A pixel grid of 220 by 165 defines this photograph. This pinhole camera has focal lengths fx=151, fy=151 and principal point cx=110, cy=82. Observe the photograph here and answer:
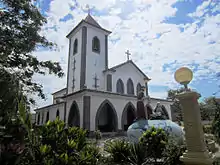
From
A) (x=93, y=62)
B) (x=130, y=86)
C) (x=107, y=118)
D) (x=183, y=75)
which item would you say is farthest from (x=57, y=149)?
(x=130, y=86)

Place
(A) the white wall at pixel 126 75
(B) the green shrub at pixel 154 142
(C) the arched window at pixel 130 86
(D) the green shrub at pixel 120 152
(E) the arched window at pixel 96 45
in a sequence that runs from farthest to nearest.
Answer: (C) the arched window at pixel 130 86 < (E) the arched window at pixel 96 45 < (A) the white wall at pixel 126 75 < (D) the green shrub at pixel 120 152 < (B) the green shrub at pixel 154 142

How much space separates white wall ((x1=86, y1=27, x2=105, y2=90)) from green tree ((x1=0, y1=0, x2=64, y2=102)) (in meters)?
11.3

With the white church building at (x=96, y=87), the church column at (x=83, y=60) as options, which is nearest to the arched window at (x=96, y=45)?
the white church building at (x=96, y=87)

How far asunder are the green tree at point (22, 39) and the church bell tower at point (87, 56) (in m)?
10.7

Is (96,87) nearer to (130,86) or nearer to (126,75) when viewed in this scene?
(126,75)

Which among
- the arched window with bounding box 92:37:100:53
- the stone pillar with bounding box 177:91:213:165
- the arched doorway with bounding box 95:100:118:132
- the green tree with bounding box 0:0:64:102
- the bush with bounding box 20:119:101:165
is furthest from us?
the arched window with bounding box 92:37:100:53

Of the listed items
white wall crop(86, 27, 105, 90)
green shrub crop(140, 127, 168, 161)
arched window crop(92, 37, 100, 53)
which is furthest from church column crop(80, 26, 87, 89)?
green shrub crop(140, 127, 168, 161)

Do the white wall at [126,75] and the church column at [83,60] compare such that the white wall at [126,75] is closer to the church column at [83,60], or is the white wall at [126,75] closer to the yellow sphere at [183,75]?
the church column at [83,60]

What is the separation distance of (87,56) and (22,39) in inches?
514

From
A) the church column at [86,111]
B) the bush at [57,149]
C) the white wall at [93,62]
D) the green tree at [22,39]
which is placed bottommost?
the bush at [57,149]

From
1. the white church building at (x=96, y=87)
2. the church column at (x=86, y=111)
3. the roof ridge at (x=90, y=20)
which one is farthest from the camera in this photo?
the roof ridge at (x=90, y=20)

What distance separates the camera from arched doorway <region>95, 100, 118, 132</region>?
15548mm

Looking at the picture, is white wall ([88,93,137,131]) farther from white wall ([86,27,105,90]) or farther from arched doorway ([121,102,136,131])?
white wall ([86,27,105,90])

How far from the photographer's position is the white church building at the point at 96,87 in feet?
48.4
